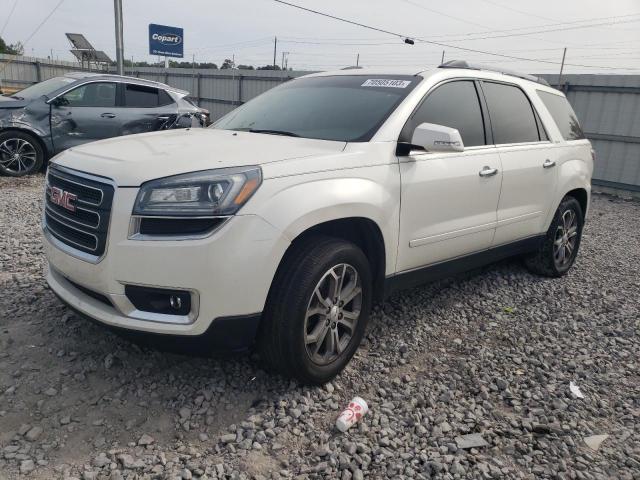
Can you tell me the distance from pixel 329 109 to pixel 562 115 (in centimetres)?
274

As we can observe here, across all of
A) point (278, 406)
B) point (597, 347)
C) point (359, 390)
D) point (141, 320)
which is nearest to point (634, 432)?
point (597, 347)

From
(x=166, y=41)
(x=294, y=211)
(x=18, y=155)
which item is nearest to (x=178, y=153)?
(x=294, y=211)

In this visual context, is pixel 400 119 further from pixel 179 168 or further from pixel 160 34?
pixel 160 34

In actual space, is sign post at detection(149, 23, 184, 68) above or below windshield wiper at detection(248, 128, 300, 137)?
above

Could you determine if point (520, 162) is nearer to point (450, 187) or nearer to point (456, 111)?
point (456, 111)

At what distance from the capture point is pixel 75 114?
8.37m

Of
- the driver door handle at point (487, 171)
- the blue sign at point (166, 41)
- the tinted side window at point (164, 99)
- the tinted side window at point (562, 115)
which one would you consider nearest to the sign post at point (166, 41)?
the blue sign at point (166, 41)

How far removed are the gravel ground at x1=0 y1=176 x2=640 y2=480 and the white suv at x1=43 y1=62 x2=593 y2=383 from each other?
1.16 ft

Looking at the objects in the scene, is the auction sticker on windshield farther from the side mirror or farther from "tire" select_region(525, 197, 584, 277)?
"tire" select_region(525, 197, 584, 277)

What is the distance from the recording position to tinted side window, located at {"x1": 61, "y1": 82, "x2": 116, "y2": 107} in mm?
8398

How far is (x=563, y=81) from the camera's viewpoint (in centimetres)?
1149

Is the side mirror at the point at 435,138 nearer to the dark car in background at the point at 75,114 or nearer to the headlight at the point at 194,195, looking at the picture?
the headlight at the point at 194,195

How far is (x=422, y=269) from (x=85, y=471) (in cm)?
222

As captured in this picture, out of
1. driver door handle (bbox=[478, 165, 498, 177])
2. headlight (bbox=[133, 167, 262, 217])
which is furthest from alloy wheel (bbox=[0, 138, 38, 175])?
driver door handle (bbox=[478, 165, 498, 177])
